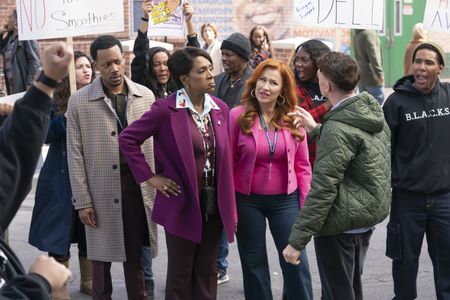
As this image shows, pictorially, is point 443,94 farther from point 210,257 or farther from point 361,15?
point 361,15

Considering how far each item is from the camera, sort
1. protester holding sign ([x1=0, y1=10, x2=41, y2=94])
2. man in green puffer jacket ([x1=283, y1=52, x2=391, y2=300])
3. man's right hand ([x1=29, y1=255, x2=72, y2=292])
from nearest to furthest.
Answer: man's right hand ([x1=29, y1=255, x2=72, y2=292])
man in green puffer jacket ([x1=283, y1=52, x2=391, y2=300])
protester holding sign ([x1=0, y1=10, x2=41, y2=94])

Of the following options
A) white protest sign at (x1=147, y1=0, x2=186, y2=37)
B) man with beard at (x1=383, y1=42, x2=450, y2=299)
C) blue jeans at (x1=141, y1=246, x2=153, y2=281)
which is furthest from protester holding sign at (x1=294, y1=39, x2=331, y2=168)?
white protest sign at (x1=147, y1=0, x2=186, y2=37)

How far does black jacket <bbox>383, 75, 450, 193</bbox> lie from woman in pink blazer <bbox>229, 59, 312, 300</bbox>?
1.92ft

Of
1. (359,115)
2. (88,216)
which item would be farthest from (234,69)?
(359,115)

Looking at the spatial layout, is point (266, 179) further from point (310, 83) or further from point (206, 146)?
point (310, 83)

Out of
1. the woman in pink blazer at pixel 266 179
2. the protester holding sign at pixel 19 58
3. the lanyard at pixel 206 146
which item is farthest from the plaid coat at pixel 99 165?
the protester holding sign at pixel 19 58

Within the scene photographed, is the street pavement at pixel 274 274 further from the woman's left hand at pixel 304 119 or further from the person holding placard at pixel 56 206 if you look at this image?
the woman's left hand at pixel 304 119

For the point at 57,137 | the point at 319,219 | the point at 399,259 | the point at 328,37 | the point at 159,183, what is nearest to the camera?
the point at 319,219

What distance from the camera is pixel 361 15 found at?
8414mm

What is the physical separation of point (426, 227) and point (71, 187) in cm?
225

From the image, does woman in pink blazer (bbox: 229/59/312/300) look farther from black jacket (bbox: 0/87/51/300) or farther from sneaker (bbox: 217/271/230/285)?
black jacket (bbox: 0/87/51/300)

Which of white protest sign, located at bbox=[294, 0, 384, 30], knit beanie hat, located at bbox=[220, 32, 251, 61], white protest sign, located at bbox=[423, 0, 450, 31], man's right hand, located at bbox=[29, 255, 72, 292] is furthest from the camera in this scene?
white protest sign, located at bbox=[294, 0, 384, 30]

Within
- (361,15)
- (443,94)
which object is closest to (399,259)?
(443,94)

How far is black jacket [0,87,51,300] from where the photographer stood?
2736mm
